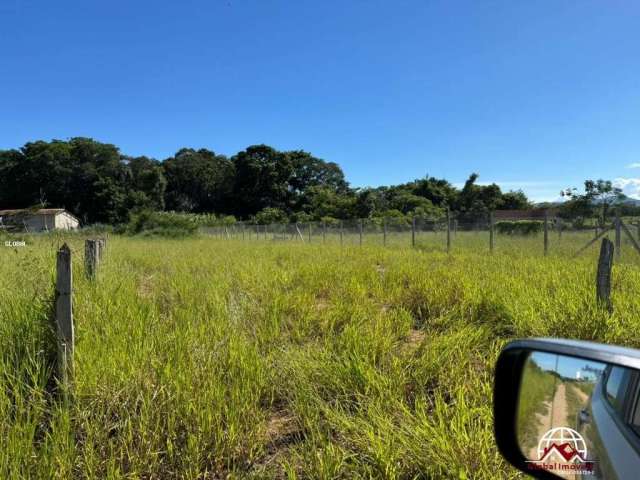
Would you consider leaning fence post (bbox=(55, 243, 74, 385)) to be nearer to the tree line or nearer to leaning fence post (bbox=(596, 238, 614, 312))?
leaning fence post (bbox=(596, 238, 614, 312))

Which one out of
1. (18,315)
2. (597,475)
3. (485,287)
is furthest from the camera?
(485,287)

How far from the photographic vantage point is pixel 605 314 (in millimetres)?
3943

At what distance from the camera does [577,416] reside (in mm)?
1120

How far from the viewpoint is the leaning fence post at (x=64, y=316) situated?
8.84 feet

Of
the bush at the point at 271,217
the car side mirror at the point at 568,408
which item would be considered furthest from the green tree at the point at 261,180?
the car side mirror at the point at 568,408

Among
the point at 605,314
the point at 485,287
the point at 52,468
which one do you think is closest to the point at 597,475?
the point at 52,468

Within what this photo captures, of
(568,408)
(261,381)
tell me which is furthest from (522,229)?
(568,408)

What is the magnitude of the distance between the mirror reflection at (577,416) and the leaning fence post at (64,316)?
8.78 ft

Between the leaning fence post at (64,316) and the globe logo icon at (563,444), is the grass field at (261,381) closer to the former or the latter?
the leaning fence post at (64,316)

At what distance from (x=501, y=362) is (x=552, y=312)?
3.44 meters

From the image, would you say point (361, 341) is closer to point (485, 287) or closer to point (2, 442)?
point (2, 442)

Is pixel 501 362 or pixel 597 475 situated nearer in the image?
pixel 597 475

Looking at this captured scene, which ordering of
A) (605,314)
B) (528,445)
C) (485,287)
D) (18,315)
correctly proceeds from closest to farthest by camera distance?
1. (528,445)
2. (18,315)
3. (605,314)
4. (485,287)

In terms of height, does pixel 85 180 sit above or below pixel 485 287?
above
